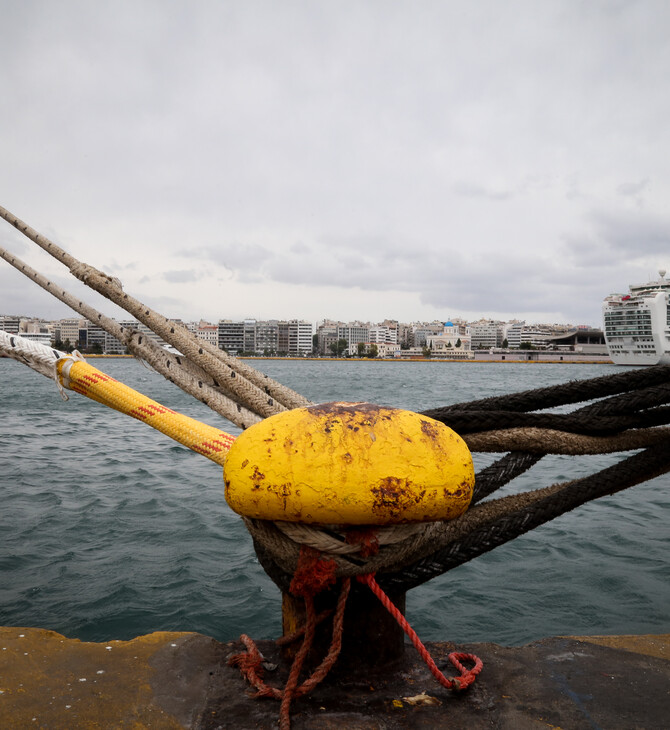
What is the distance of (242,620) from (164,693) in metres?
2.65

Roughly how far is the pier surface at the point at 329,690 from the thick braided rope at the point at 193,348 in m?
0.96

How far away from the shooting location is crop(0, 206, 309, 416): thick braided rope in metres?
2.44

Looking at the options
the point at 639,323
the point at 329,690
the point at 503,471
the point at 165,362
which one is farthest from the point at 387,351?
the point at 329,690

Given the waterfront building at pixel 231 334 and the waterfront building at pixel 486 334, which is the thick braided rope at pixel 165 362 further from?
the waterfront building at pixel 486 334

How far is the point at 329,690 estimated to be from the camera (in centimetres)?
153

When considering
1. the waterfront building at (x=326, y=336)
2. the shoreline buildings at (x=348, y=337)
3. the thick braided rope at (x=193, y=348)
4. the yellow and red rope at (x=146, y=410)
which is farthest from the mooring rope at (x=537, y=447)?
the waterfront building at (x=326, y=336)

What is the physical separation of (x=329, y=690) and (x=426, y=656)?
29cm

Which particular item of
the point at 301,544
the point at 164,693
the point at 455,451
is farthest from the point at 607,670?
the point at 164,693

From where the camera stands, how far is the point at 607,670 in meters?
1.71

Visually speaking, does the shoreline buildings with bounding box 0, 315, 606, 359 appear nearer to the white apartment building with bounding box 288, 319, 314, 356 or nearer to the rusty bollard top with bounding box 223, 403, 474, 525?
the white apartment building with bounding box 288, 319, 314, 356

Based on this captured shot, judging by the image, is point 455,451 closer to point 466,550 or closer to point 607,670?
point 466,550

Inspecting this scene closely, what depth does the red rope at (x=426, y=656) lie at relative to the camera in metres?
1.44

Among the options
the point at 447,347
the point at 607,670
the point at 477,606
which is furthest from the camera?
the point at 447,347

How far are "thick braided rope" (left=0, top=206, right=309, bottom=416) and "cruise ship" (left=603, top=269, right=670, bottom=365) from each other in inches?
2924
